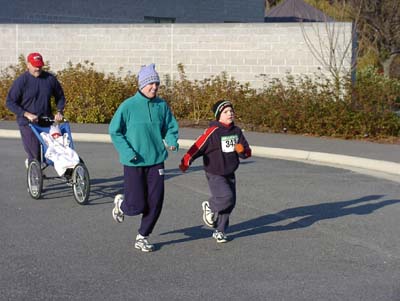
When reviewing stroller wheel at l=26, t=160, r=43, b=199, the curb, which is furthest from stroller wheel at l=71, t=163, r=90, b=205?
the curb

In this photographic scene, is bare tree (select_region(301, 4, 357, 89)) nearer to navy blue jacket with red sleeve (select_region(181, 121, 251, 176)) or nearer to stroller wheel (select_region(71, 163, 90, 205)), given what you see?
stroller wheel (select_region(71, 163, 90, 205))

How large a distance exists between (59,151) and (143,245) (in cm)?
296

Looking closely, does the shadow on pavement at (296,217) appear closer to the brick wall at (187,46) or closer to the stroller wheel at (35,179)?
the stroller wheel at (35,179)

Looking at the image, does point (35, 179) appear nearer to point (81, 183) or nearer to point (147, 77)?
point (81, 183)

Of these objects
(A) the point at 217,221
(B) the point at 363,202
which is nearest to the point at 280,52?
(B) the point at 363,202

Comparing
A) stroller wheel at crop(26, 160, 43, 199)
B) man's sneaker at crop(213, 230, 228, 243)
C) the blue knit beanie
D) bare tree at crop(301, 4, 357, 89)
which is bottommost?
man's sneaker at crop(213, 230, 228, 243)

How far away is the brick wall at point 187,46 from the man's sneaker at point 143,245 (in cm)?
1243

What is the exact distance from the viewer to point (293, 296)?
6.27 metres

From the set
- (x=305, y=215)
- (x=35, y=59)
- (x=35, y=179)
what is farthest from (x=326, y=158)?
(x=35, y=59)

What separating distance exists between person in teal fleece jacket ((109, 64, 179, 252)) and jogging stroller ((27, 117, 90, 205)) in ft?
7.58

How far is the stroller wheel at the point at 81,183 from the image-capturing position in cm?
988

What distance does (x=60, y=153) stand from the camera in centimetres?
1020

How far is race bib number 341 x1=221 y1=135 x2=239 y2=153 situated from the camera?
7.98m

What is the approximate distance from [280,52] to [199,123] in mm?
2749
